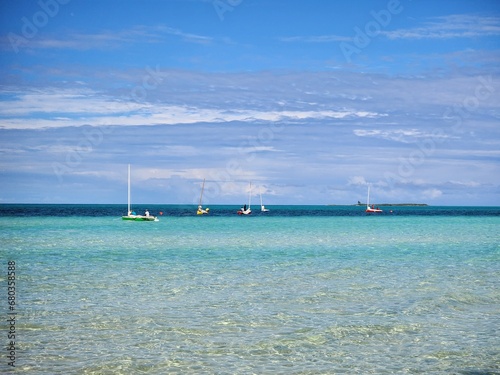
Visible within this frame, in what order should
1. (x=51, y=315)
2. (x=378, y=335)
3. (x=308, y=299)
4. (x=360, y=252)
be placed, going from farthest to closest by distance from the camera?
(x=360, y=252) < (x=308, y=299) < (x=51, y=315) < (x=378, y=335)

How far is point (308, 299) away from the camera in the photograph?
68.9ft

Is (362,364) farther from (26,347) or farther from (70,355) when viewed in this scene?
(26,347)

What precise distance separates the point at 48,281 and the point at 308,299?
11839 millimetres

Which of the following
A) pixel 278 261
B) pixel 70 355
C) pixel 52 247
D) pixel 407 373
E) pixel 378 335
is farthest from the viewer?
pixel 52 247

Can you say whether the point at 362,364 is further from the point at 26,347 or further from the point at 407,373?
the point at 26,347

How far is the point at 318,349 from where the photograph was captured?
47.2 ft

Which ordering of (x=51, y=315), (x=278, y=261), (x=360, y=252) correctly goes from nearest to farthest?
1. (x=51, y=315)
2. (x=278, y=261)
3. (x=360, y=252)

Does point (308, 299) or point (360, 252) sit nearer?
point (308, 299)

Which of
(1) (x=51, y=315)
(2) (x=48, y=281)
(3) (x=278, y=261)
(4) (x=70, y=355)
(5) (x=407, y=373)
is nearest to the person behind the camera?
(5) (x=407, y=373)

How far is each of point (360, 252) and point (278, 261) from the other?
8985mm

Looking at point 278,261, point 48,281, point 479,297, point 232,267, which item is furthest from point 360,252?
point 48,281

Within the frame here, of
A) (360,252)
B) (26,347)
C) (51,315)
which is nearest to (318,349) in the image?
(26,347)

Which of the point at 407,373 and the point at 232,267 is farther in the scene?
the point at 232,267

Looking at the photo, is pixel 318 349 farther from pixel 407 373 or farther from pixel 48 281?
pixel 48 281
